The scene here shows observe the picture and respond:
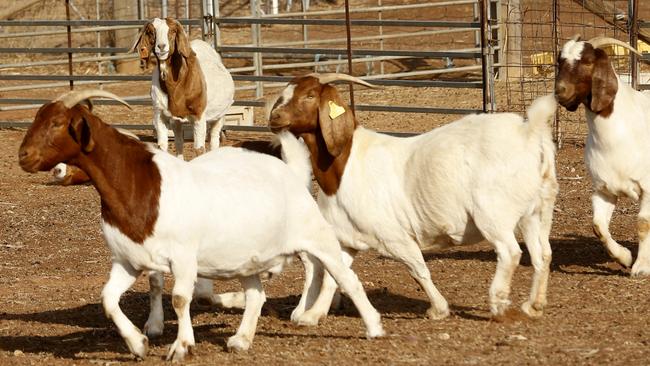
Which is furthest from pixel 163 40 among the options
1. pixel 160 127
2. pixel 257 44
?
pixel 257 44

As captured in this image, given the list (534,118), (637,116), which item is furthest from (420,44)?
(534,118)

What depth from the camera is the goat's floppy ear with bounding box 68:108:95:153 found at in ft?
24.0

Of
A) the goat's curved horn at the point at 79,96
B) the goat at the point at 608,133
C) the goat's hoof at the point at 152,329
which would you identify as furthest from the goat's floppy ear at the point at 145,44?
the goat's curved horn at the point at 79,96

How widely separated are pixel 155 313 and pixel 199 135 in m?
7.39

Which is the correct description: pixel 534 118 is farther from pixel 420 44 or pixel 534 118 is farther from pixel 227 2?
pixel 227 2

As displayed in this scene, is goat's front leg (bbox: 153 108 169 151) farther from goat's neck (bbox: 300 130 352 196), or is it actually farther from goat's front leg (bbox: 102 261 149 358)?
goat's front leg (bbox: 102 261 149 358)

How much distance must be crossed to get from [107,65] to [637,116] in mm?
18861

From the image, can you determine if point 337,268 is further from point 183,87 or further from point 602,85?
point 183,87

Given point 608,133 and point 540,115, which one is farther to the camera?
point 608,133

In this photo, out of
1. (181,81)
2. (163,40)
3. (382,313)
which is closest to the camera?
(382,313)

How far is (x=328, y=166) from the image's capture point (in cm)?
875

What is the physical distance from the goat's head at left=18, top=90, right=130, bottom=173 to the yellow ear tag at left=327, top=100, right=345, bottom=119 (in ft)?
6.19

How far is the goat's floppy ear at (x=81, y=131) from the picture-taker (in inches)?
288

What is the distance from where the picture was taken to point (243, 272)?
300 inches
